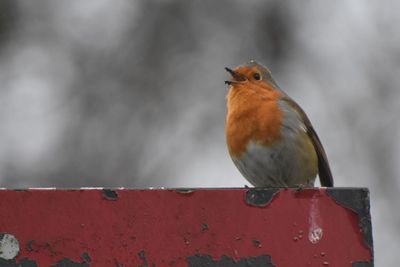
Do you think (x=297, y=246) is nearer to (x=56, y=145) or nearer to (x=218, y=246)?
(x=218, y=246)

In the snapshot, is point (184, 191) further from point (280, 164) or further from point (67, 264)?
point (280, 164)

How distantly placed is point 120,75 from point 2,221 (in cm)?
808

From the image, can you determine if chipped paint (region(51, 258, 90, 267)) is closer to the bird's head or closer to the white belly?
the white belly

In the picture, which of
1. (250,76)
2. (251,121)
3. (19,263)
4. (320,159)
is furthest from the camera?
(250,76)

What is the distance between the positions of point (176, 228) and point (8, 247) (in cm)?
45

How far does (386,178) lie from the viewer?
33.1 ft

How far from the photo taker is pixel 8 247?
10.2 feet

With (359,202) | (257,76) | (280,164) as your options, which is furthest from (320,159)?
(359,202)

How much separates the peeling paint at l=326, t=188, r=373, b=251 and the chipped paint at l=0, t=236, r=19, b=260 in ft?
2.84

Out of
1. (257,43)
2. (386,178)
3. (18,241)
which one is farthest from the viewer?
(257,43)

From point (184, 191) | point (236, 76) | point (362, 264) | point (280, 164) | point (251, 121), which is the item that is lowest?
point (362, 264)

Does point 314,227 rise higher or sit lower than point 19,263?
higher

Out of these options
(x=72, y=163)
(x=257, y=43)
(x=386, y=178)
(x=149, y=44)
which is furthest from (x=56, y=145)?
(x=386, y=178)

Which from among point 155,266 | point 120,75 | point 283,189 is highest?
point 120,75
